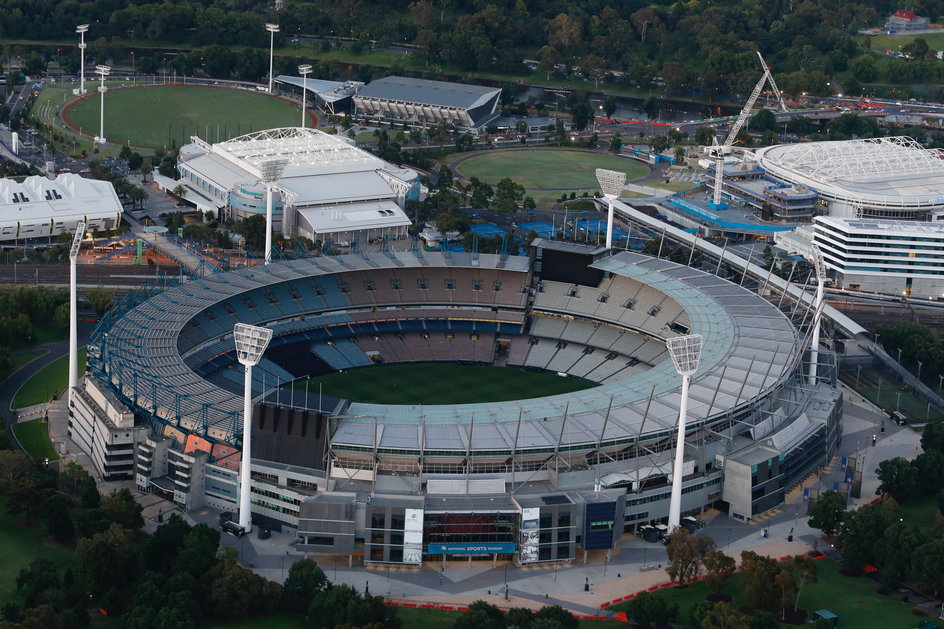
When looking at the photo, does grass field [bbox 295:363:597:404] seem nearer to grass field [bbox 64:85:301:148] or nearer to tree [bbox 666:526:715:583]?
tree [bbox 666:526:715:583]

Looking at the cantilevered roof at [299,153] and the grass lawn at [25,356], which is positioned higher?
the cantilevered roof at [299,153]

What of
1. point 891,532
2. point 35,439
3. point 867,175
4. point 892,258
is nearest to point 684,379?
point 891,532

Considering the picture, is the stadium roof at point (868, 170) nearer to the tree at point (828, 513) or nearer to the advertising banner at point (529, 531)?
the tree at point (828, 513)

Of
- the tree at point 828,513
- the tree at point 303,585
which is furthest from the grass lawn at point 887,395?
the tree at point 303,585

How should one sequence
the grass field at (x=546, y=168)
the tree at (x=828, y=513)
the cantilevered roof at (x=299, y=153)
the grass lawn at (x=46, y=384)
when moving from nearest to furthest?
the tree at (x=828, y=513) < the grass lawn at (x=46, y=384) < the cantilevered roof at (x=299, y=153) < the grass field at (x=546, y=168)

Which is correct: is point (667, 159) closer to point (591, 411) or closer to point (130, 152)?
point (130, 152)

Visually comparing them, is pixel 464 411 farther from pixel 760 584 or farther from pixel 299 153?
pixel 299 153
